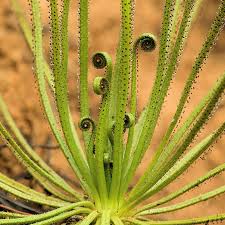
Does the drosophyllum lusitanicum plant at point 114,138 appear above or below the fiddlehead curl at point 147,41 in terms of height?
below

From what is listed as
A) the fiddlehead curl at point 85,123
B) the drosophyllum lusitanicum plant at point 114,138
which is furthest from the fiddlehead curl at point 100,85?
the fiddlehead curl at point 85,123

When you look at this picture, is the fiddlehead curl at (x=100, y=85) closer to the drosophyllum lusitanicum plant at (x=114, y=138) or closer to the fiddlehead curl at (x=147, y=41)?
Result: the drosophyllum lusitanicum plant at (x=114, y=138)

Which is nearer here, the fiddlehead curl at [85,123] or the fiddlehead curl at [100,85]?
the fiddlehead curl at [100,85]

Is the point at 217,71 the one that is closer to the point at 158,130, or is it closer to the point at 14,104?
the point at 158,130

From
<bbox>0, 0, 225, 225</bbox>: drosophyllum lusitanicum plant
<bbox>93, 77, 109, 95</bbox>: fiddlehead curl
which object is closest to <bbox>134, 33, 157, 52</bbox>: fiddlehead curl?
<bbox>0, 0, 225, 225</bbox>: drosophyllum lusitanicum plant

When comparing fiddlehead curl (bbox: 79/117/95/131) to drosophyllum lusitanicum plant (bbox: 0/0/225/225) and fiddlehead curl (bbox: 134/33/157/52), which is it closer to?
drosophyllum lusitanicum plant (bbox: 0/0/225/225)

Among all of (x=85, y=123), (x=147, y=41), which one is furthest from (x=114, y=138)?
(x=147, y=41)

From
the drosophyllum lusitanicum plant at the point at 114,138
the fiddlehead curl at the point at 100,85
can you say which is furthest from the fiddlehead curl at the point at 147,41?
the fiddlehead curl at the point at 100,85

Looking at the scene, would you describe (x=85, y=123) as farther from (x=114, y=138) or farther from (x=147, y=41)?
(x=147, y=41)
